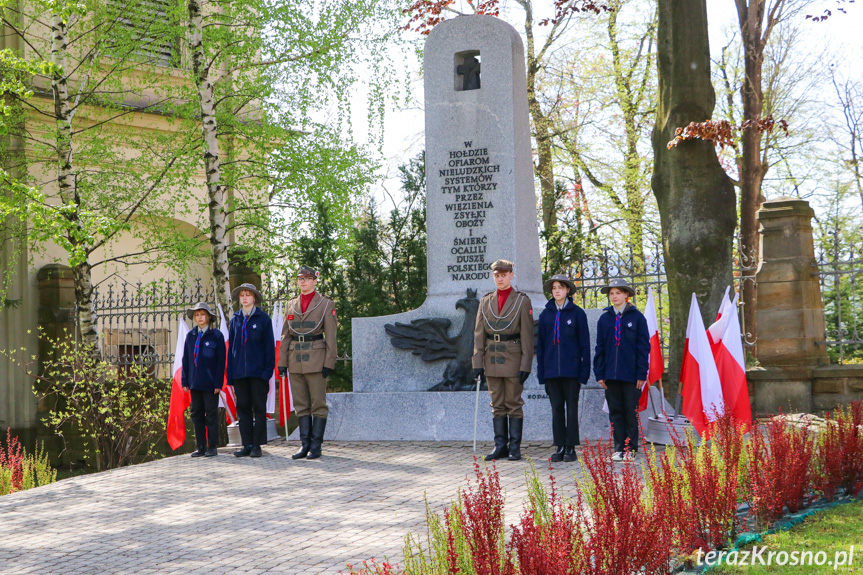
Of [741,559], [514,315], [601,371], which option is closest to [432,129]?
[514,315]

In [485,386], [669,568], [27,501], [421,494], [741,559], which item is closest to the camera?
[669,568]

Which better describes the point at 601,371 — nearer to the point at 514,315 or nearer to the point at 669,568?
the point at 514,315

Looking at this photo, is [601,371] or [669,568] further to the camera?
[601,371]

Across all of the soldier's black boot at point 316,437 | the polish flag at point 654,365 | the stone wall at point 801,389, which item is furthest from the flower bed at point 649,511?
the stone wall at point 801,389

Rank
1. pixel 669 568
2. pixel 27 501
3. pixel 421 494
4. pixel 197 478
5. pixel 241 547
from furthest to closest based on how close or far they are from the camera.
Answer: pixel 197 478 < pixel 27 501 < pixel 421 494 < pixel 241 547 < pixel 669 568

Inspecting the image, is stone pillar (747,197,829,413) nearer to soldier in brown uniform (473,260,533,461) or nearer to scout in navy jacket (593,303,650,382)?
scout in navy jacket (593,303,650,382)

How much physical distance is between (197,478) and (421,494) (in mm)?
2545

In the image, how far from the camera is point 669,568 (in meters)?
4.75

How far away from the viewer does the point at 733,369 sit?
351 inches

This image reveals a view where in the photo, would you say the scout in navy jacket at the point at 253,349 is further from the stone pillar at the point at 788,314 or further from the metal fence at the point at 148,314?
the stone pillar at the point at 788,314

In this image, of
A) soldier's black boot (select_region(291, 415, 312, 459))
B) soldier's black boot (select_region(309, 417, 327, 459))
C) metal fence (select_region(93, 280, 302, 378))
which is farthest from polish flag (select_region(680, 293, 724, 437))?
metal fence (select_region(93, 280, 302, 378))

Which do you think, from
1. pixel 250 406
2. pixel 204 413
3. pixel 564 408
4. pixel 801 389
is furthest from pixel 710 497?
pixel 801 389

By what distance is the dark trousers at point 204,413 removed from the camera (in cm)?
1030

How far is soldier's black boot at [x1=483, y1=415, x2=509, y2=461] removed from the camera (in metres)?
8.77
